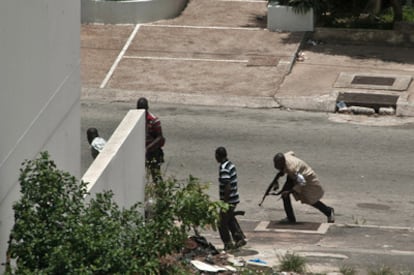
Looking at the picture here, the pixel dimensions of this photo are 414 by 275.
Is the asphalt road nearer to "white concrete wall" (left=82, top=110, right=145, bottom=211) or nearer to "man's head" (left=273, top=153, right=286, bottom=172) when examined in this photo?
"man's head" (left=273, top=153, right=286, bottom=172)

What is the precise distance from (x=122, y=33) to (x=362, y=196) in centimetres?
986

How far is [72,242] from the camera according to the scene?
11086mm

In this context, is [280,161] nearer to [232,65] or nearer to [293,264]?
[293,264]

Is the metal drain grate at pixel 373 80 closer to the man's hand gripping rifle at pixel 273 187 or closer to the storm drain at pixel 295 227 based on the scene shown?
the man's hand gripping rifle at pixel 273 187

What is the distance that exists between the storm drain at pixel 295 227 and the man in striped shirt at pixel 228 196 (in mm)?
1351

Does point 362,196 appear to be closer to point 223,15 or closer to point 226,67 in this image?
point 226,67

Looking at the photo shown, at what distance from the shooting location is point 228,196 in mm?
17078

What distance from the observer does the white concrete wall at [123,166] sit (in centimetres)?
1398

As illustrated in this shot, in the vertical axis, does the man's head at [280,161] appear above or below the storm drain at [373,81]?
above

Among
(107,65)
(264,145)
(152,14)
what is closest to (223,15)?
(152,14)

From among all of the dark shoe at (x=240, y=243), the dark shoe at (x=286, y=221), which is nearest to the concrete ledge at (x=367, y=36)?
the dark shoe at (x=286, y=221)

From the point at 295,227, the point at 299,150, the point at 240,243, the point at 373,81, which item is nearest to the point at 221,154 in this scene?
the point at 240,243

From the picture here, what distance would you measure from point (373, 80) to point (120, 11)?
6170 millimetres

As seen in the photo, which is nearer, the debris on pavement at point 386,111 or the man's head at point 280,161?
the man's head at point 280,161
